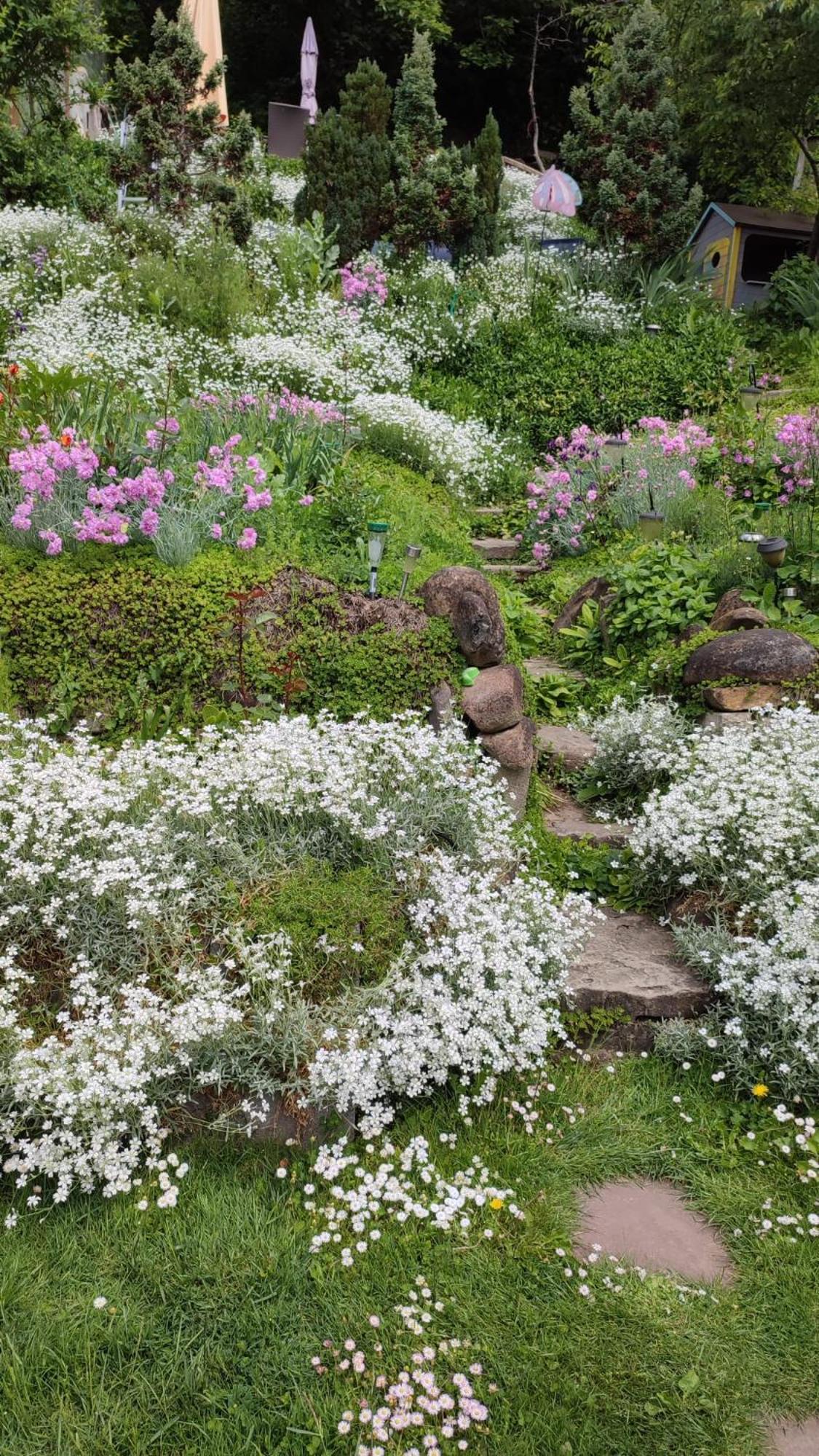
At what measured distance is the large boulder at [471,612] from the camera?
15.1 ft

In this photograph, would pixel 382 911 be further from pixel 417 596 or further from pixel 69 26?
pixel 69 26

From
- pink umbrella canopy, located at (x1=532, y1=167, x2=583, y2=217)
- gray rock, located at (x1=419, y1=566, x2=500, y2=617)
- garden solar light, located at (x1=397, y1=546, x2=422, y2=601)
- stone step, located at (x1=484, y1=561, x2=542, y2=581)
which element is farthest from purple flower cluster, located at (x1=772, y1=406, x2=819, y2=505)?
pink umbrella canopy, located at (x1=532, y1=167, x2=583, y2=217)

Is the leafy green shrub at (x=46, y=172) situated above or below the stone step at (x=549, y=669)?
above

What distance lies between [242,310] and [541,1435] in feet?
30.4

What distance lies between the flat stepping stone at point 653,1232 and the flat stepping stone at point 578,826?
1716 mm

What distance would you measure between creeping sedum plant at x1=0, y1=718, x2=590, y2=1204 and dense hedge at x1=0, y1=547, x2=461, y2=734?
47cm

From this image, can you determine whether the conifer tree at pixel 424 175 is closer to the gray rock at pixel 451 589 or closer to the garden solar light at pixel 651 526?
the garden solar light at pixel 651 526

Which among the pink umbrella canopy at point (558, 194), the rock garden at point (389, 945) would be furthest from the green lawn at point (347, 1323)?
the pink umbrella canopy at point (558, 194)

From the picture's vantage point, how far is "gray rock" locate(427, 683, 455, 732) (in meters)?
4.46

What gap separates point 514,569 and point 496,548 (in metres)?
0.41

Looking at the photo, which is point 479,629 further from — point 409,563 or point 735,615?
point 735,615

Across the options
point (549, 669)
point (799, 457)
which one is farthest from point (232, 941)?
point (799, 457)

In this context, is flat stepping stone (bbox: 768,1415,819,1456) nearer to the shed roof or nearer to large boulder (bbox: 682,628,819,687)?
large boulder (bbox: 682,628,819,687)

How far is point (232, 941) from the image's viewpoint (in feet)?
10.2
